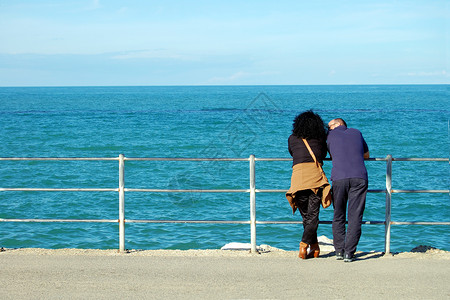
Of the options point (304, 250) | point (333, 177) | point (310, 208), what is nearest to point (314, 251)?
point (304, 250)

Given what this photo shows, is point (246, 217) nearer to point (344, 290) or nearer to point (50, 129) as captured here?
point (344, 290)

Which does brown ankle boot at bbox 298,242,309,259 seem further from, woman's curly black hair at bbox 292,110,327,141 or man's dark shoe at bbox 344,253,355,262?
woman's curly black hair at bbox 292,110,327,141

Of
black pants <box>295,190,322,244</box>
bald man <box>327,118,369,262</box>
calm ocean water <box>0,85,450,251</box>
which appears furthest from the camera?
calm ocean water <box>0,85,450,251</box>

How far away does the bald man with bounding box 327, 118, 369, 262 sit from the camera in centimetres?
596

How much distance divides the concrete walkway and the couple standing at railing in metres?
0.32

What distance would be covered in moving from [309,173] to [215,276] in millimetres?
1568

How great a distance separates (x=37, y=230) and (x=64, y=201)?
4404mm

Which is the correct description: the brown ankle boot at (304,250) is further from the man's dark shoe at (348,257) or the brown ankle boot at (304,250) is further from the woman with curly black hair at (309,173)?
the man's dark shoe at (348,257)

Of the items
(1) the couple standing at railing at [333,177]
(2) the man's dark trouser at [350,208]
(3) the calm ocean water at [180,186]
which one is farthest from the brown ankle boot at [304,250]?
(3) the calm ocean water at [180,186]

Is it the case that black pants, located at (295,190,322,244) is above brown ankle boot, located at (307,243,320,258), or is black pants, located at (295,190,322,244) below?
above

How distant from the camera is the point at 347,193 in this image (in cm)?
→ 607

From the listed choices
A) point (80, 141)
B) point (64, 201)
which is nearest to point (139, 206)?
point (64, 201)

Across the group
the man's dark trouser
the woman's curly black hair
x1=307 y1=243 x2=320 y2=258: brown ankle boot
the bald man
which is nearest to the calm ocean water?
the woman's curly black hair

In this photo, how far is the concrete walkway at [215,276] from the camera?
5.00 metres
